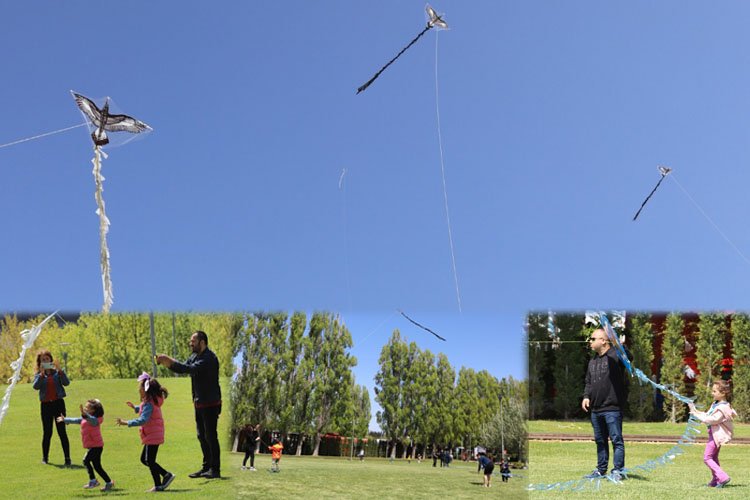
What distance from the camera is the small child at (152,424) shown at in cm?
820

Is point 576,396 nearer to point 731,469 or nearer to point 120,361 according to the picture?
point 731,469

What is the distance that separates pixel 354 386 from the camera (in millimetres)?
8891

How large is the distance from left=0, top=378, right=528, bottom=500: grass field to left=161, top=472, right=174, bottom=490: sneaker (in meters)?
0.06

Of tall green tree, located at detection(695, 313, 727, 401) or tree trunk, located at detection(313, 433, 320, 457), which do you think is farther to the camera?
tall green tree, located at detection(695, 313, 727, 401)

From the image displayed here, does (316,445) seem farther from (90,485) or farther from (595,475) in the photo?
(595,475)

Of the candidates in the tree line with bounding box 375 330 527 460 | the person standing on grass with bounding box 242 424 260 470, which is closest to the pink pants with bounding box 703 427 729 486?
the tree line with bounding box 375 330 527 460

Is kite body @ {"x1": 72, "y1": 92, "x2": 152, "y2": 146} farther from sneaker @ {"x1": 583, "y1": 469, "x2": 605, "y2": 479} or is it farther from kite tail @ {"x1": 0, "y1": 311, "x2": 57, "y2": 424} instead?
sneaker @ {"x1": 583, "y1": 469, "x2": 605, "y2": 479}

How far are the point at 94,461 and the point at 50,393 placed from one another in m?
0.93

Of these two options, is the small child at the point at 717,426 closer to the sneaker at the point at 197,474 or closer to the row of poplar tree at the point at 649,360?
the row of poplar tree at the point at 649,360

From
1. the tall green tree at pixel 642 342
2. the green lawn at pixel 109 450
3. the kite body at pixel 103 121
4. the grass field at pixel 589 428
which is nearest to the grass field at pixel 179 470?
the green lawn at pixel 109 450

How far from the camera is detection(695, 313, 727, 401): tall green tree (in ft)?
30.6

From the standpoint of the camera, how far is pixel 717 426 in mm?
8531

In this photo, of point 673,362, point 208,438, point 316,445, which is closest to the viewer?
point 208,438

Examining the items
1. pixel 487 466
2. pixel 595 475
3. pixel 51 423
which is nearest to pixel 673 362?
pixel 595 475
